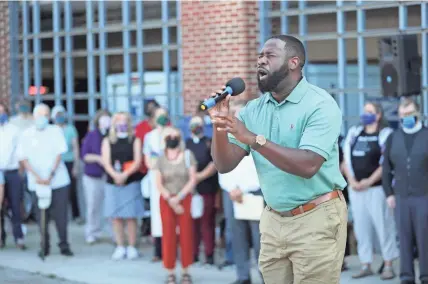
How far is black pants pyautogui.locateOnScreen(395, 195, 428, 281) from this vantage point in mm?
8883

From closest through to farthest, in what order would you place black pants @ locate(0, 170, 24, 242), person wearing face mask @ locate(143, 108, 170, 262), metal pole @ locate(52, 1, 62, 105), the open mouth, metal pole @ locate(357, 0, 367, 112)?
the open mouth → person wearing face mask @ locate(143, 108, 170, 262) → metal pole @ locate(357, 0, 367, 112) → black pants @ locate(0, 170, 24, 242) → metal pole @ locate(52, 1, 62, 105)

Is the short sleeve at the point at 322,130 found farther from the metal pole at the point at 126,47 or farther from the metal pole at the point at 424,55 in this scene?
the metal pole at the point at 126,47

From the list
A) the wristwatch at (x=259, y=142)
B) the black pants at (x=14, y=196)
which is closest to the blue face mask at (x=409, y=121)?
the wristwatch at (x=259, y=142)

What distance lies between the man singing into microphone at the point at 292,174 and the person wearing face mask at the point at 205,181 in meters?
5.41

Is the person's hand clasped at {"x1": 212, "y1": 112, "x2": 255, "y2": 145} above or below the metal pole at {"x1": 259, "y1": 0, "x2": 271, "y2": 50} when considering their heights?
below

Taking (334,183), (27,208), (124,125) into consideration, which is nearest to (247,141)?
(334,183)

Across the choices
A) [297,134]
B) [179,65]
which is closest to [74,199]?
[179,65]

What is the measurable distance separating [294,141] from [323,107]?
0.76ft

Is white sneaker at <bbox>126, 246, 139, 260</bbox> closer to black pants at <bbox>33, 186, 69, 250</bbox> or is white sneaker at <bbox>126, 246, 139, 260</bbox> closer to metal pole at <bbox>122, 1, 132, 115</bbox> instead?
black pants at <bbox>33, 186, 69, 250</bbox>

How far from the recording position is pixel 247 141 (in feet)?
13.9

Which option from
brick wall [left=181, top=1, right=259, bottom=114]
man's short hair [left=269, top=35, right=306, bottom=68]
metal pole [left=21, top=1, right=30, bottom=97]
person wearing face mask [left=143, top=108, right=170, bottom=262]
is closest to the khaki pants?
man's short hair [left=269, top=35, right=306, bottom=68]

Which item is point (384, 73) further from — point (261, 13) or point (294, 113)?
point (294, 113)

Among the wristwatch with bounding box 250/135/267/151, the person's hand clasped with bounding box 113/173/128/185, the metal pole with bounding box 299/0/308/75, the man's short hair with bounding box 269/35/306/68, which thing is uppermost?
the metal pole with bounding box 299/0/308/75

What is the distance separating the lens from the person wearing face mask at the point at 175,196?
30.9 ft
